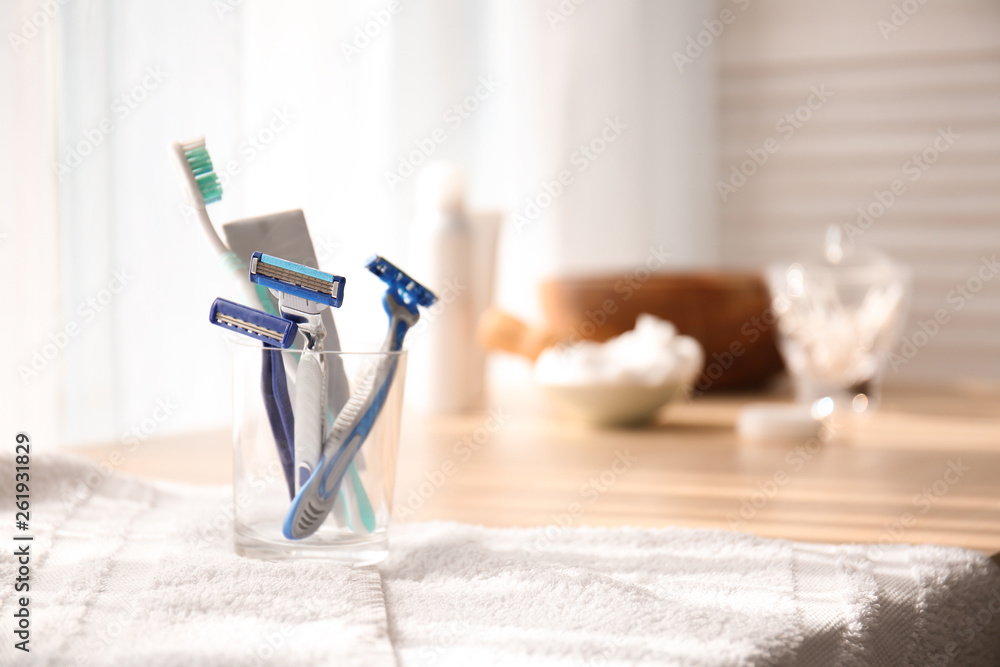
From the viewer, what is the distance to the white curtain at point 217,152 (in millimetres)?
853

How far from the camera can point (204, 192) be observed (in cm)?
49

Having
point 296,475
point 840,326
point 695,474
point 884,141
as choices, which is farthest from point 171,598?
point 884,141

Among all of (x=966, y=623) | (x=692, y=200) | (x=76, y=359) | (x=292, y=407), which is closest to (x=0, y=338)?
(x=76, y=359)

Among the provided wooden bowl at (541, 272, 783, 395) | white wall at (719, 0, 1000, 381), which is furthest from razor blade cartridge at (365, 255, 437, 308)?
white wall at (719, 0, 1000, 381)

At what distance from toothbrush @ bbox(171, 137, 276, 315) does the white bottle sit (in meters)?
0.61

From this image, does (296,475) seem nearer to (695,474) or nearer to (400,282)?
(400,282)

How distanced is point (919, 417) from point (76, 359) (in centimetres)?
90

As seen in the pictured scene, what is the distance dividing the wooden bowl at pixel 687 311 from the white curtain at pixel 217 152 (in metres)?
0.25

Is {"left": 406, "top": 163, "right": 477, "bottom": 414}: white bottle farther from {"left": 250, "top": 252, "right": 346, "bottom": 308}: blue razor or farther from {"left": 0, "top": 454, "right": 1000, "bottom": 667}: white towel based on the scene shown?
{"left": 250, "top": 252, "right": 346, "bottom": 308}: blue razor

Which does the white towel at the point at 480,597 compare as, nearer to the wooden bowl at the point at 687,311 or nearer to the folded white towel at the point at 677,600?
the folded white towel at the point at 677,600

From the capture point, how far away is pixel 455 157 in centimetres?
156

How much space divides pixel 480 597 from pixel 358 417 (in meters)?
0.11

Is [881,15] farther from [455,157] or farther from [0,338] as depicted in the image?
[0,338]

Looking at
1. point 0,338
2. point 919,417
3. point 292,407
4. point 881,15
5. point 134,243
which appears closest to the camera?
point 292,407
